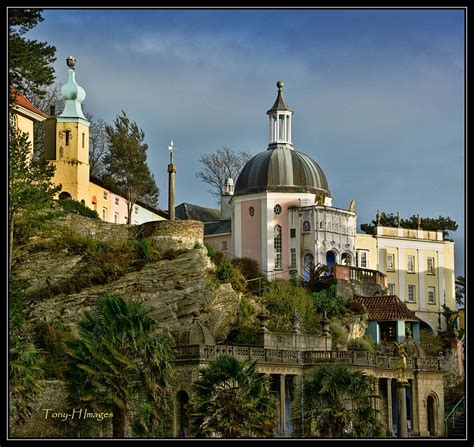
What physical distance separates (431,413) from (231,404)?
1969 centimetres

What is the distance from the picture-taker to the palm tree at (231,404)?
4447 cm

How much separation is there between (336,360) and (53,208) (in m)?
15.6

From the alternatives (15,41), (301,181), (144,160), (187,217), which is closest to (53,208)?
(15,41)

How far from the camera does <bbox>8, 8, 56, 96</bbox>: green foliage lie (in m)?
57.9

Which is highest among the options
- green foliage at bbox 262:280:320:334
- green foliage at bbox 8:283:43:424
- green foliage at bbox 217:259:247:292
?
green foliage at bbox 217:259:247:292

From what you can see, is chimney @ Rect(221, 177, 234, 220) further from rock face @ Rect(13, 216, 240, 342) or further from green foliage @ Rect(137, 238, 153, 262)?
green foliage @ Rect(137, 238, 153, 262)

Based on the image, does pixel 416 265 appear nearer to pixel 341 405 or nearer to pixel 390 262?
pixel 390 262

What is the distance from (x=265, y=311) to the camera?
64500 millimetres

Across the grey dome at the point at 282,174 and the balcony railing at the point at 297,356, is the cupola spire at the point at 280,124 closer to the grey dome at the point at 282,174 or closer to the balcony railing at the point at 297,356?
the grey dome at the point at 282,174

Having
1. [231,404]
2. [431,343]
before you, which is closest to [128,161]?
[431,343]

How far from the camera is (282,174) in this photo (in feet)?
265

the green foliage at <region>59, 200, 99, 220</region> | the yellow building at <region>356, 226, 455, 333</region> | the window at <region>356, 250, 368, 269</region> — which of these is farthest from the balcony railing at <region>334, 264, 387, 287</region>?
the green foliage at <region>59, 200, 99, 220</region>

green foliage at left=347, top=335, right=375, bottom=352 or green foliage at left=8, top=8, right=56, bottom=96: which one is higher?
green foliage at left=8, top=8, right=56, bottom=96

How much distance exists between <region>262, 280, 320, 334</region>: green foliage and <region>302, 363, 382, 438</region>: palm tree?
45.6 ft
